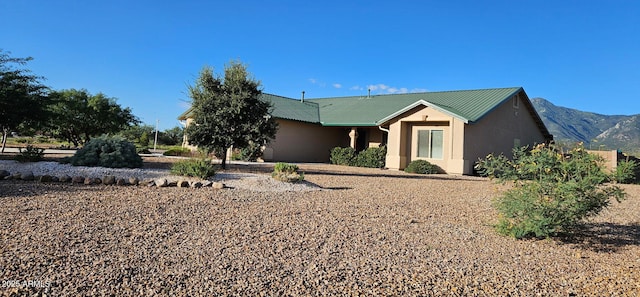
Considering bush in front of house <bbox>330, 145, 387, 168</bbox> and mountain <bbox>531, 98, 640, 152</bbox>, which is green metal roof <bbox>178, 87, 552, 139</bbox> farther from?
mountain <bbox>531, 98, 640, 152</bbox>

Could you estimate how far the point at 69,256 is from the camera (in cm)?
424

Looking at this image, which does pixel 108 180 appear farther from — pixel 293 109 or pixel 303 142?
pixel 293 109

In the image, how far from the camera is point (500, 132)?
21812 mm

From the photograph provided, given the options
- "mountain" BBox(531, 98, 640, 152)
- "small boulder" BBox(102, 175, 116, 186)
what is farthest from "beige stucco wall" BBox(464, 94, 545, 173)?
"mountain" BBox(531, 98, 640, 152)

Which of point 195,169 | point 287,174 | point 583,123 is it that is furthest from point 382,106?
point 583,123

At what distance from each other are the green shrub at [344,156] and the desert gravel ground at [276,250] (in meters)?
14.9

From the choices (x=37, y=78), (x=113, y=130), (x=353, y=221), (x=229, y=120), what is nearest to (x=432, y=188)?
(x=353, y=221)

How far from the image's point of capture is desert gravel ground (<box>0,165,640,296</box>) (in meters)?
3.82

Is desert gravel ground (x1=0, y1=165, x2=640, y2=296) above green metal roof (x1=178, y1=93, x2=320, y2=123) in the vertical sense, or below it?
below

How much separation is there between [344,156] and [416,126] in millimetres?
4624

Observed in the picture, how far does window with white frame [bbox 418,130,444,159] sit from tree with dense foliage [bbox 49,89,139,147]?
21.3 metres

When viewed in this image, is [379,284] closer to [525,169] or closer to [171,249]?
[171,249]

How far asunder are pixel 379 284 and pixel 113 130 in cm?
3016

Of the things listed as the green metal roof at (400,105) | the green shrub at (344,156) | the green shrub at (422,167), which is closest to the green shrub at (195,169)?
the green shrub at (422,167)
